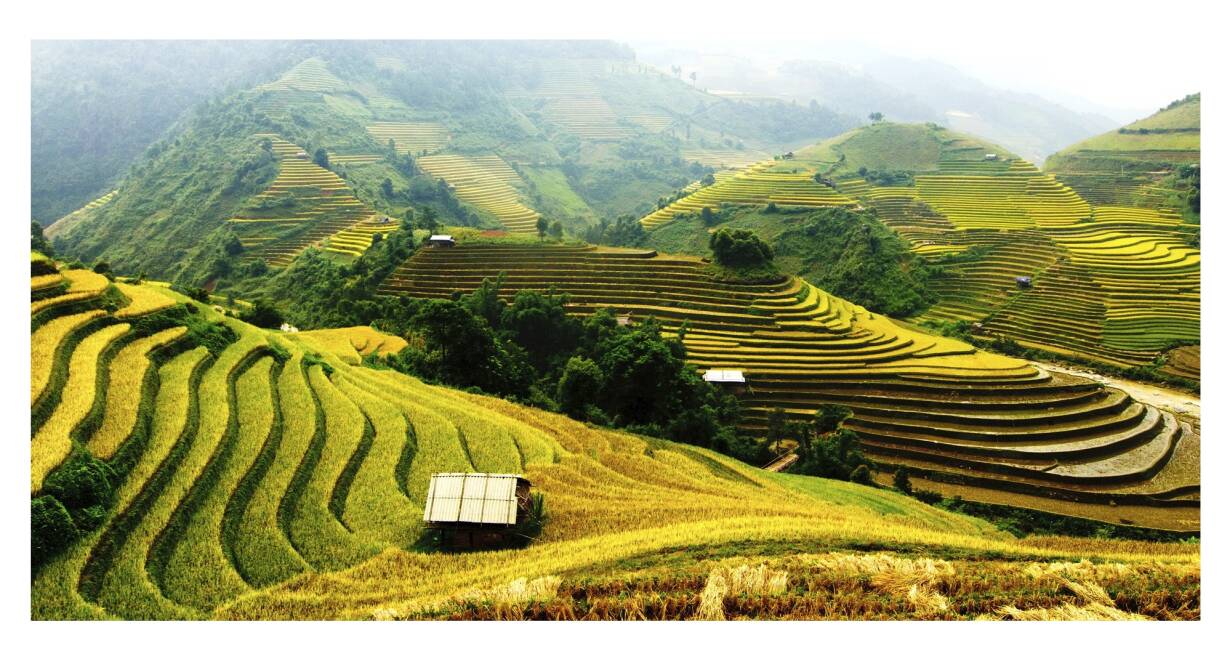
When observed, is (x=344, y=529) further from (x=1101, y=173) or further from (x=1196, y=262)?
(x=1101, y=173)

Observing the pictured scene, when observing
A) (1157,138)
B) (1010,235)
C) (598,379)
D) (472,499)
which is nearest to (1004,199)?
(1010,235)

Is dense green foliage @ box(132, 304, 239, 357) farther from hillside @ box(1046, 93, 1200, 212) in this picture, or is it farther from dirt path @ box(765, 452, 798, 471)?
hillside @ box(1046, 93, 1200, 212)

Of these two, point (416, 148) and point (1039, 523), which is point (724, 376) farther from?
point (416, 148)

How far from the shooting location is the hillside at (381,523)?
8086mm

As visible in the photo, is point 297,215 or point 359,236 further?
point 297,215

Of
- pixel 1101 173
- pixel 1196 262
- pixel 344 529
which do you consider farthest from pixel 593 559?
pixel 1101 173

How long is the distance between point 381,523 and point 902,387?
21.1 meters

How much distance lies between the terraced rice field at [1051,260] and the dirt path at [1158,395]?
213 cm

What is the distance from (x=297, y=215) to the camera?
165 ft

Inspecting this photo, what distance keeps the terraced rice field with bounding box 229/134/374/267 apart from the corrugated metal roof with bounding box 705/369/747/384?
100 ft

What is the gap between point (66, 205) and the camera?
226ft

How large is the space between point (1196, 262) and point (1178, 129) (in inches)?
1207

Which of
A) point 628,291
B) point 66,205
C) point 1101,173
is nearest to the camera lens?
point 628,291

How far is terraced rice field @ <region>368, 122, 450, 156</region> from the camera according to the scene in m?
83.6
